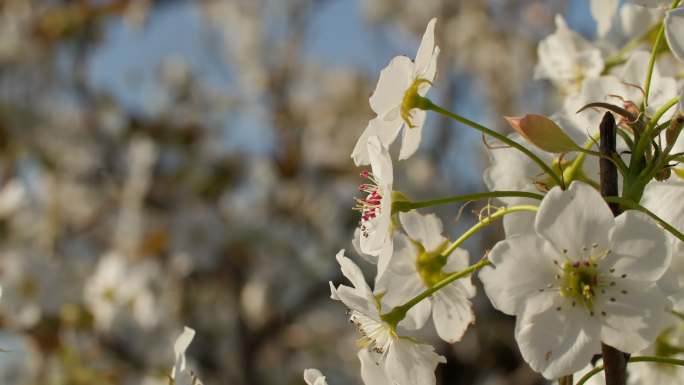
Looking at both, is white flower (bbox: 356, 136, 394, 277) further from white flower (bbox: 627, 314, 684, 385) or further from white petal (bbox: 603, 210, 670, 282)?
white flower (bbox: 627, 314, 684, 385)

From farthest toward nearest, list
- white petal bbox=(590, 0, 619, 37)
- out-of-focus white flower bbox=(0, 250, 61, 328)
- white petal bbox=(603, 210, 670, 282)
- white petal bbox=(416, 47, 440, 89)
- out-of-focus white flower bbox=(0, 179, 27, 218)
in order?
out-of-focus white flower bbox=(0, 179, 27, 218), out-of-focus white flower bbox=(0, 250, 61, 328), white petal bbox=(590, 0, 619, 37), white petal bbox=(416, 47, 440, 89), white petal bbox=(603, 210, 670, 282)

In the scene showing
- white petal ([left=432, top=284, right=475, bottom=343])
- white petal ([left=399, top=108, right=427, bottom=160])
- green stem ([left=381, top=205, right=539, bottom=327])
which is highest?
white petal ([left=399, top=108, right=427, bottom=160])

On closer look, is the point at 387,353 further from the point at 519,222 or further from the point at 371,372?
the point at 519,222

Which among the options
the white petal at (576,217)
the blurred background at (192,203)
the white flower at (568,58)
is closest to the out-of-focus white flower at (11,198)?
the blurred background at (192,203)

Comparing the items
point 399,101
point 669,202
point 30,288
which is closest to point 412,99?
point 399,101

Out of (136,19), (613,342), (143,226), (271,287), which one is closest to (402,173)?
(271,287)

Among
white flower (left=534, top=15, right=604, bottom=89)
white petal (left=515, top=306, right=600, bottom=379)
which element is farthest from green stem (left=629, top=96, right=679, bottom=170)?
white flower (left=534, top=15, right=604, bottom=89)

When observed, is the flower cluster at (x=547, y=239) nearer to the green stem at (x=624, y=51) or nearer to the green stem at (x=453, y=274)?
the green stem at (x=453, y=274)
